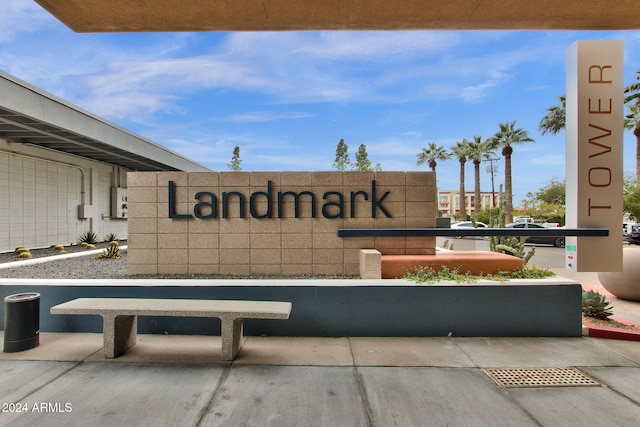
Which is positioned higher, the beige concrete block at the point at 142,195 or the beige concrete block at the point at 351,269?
the beige concrete block at the point at 142,195

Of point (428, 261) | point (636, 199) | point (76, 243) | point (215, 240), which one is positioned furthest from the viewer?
point (636, 199)

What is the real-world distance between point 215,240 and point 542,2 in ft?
20.4

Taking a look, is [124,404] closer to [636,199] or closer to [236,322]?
[236,322]

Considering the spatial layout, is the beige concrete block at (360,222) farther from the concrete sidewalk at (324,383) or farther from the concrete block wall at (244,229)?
the concrete sidewalk at (324,383)

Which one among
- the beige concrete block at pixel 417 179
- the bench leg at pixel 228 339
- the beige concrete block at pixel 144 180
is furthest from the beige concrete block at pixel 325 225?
the beige concrete block at pixel 144 180

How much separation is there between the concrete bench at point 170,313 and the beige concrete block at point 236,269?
2.33m

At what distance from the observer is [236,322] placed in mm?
4605

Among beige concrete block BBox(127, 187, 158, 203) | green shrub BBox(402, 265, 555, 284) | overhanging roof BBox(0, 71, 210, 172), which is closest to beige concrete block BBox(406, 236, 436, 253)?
green shrub BBox(402, 265, 555, 284)

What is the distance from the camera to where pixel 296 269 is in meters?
7.10

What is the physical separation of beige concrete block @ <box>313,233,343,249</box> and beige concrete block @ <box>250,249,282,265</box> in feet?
2.56

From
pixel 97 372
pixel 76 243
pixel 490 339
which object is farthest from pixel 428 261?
pixel 76 243

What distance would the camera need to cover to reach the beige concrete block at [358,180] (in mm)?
7305

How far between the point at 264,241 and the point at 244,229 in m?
0.47

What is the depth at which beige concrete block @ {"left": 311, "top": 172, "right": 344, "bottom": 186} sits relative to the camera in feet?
23.9
